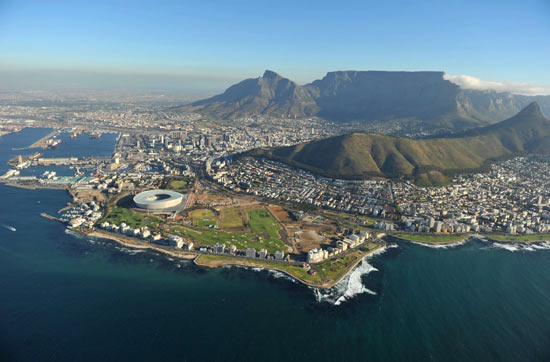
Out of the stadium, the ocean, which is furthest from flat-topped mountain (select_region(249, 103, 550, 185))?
the stadium

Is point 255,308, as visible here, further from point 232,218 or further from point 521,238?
point 521,238

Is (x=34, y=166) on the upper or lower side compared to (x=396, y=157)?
lower

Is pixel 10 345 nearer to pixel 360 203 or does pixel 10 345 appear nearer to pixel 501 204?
pixel 360 203

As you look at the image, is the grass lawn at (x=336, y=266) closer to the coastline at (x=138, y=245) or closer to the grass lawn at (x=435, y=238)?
the grass lawn at (x=435, y=238)

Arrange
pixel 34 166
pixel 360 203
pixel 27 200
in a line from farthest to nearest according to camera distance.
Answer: pixel 34 166 → pixel 360 203 → pixel 27 200

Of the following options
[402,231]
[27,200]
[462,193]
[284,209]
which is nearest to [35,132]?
[27,200]

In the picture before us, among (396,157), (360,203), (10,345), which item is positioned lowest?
(10,345)
